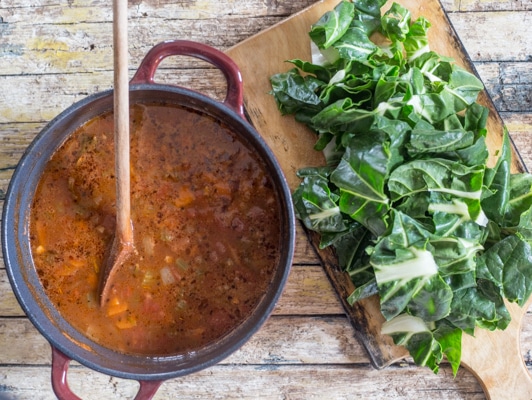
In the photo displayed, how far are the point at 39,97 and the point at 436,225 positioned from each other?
153cm

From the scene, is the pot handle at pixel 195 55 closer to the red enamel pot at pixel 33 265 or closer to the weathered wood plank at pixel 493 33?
the red enamel pot at pixel 33 265

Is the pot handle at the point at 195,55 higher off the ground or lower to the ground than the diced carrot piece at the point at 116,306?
higher

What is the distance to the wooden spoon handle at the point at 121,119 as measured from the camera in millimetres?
1595

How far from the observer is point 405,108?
6.72 ft

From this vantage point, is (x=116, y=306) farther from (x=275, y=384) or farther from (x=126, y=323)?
(x=275, y=384)

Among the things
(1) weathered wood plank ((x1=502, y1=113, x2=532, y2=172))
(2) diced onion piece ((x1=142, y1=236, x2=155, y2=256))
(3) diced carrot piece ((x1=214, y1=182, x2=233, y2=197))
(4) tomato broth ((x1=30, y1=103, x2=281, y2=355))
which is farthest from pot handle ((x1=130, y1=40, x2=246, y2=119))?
(1) weathered wood plank ((x1=502, y1=113, x2=532, y2=172))

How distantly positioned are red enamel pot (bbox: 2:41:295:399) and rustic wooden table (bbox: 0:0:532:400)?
37 cm

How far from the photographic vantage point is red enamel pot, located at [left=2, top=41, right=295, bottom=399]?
1870mm

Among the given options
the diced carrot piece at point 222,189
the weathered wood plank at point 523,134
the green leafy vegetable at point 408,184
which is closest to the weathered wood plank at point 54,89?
the green leafy vegetable at point 408,184

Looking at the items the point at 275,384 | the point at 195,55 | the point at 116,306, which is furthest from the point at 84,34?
the point at 275,384

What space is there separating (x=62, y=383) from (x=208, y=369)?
0.60 meters

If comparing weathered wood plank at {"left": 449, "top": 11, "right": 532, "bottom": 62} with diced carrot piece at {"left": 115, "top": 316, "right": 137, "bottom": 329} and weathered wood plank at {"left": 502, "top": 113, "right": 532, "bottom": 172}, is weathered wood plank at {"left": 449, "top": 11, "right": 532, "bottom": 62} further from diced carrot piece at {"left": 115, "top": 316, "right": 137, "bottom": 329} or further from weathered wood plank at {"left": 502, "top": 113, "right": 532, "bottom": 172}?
diced carrot piece at {"left": 115, "top": 316, "right": 137, "bottom": 329}

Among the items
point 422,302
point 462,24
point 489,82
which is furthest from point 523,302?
point 462,24

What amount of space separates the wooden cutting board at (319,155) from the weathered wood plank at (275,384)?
0.12 metres
